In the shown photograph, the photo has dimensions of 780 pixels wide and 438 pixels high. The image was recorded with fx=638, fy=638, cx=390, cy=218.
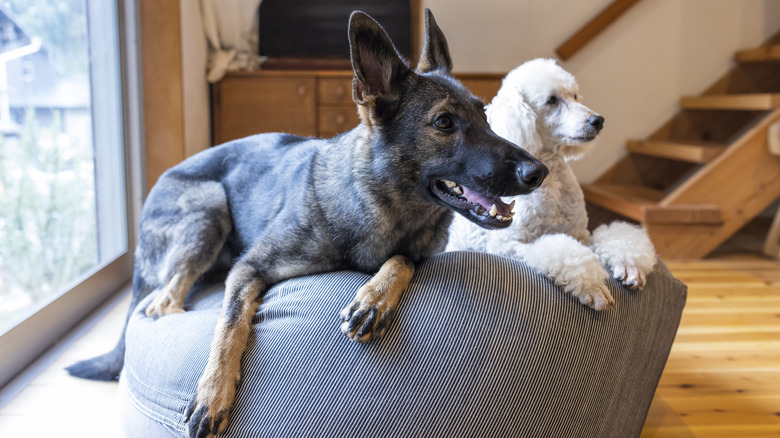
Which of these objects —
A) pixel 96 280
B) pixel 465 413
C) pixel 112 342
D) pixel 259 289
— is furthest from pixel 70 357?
pixel 465 413

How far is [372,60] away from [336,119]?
291 cm

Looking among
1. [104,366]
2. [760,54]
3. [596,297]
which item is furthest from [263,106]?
[760,54]

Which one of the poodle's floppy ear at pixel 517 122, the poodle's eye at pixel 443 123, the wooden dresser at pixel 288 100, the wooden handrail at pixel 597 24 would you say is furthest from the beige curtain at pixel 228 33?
the poodle's eye at pixel 443 123

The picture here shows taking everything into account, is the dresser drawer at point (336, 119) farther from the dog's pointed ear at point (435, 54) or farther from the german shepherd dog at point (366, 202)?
the dog's pointed ear at point (435, 54)

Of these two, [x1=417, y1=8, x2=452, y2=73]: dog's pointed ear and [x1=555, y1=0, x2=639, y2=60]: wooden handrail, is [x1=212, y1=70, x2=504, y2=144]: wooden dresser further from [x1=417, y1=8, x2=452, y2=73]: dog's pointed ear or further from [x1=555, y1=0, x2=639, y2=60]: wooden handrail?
[x1=417, y1=8, x2=452, y2=73]: dog's pointed ear

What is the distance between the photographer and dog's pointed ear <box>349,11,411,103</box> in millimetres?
1497

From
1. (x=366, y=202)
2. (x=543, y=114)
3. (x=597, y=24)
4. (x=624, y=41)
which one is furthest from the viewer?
(x=624, y=41)

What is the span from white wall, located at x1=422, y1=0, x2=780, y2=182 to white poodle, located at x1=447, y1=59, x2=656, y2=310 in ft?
9.57

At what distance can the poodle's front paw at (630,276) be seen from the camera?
1.74 meters

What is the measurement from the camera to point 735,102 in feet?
14.2

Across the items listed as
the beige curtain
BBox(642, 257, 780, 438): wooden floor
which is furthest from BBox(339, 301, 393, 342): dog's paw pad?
the beige curtain

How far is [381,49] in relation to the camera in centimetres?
155

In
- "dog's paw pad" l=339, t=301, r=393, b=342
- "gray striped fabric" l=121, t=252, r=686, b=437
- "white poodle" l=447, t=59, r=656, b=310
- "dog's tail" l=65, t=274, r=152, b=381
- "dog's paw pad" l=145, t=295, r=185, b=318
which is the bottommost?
"dog's tail" l=65, t=274, r=152, b=381

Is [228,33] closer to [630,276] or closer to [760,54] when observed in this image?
[630,276]
